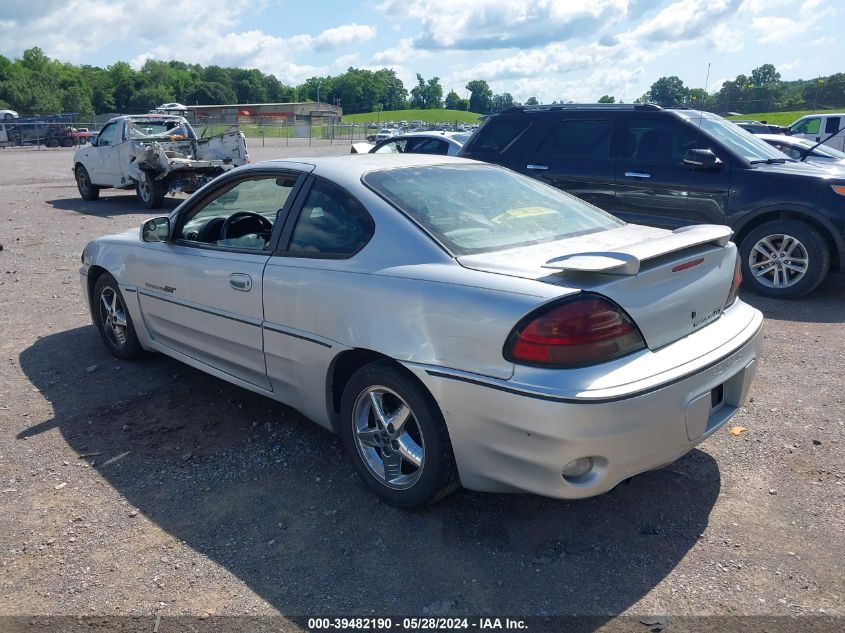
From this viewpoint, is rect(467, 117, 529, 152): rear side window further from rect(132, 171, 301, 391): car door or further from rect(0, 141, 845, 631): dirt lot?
rect(0, 141, 845, 631): dirt lot

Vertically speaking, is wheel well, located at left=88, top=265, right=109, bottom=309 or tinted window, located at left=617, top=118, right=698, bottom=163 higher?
tinted window, located at left=617, top=118, right=698, bottom=163

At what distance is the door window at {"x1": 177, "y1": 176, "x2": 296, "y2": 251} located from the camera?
13.8 ft

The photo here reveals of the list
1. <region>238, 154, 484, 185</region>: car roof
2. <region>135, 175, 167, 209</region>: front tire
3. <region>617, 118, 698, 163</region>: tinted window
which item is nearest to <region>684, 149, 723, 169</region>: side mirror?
<region>617, 118, 698, 163</region>: tinted window

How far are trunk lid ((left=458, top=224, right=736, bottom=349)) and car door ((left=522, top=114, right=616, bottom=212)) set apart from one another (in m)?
4.63

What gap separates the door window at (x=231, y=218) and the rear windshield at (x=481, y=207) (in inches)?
37.7

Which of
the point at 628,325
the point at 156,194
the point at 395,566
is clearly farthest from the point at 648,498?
the point at 156,194

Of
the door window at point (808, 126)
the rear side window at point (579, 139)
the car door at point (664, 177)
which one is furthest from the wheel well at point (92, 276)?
the door window at point (808, 126)

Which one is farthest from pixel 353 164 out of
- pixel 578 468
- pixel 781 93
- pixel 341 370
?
pixel 781 93

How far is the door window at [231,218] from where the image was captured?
4.21 m

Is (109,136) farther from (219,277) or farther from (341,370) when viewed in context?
(341,370)

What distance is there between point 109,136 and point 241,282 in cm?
1284

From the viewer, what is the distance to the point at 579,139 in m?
8.18

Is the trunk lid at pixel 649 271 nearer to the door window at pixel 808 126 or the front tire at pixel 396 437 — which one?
the front tire at pixel 396 437

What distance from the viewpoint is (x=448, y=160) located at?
13.5 ft
